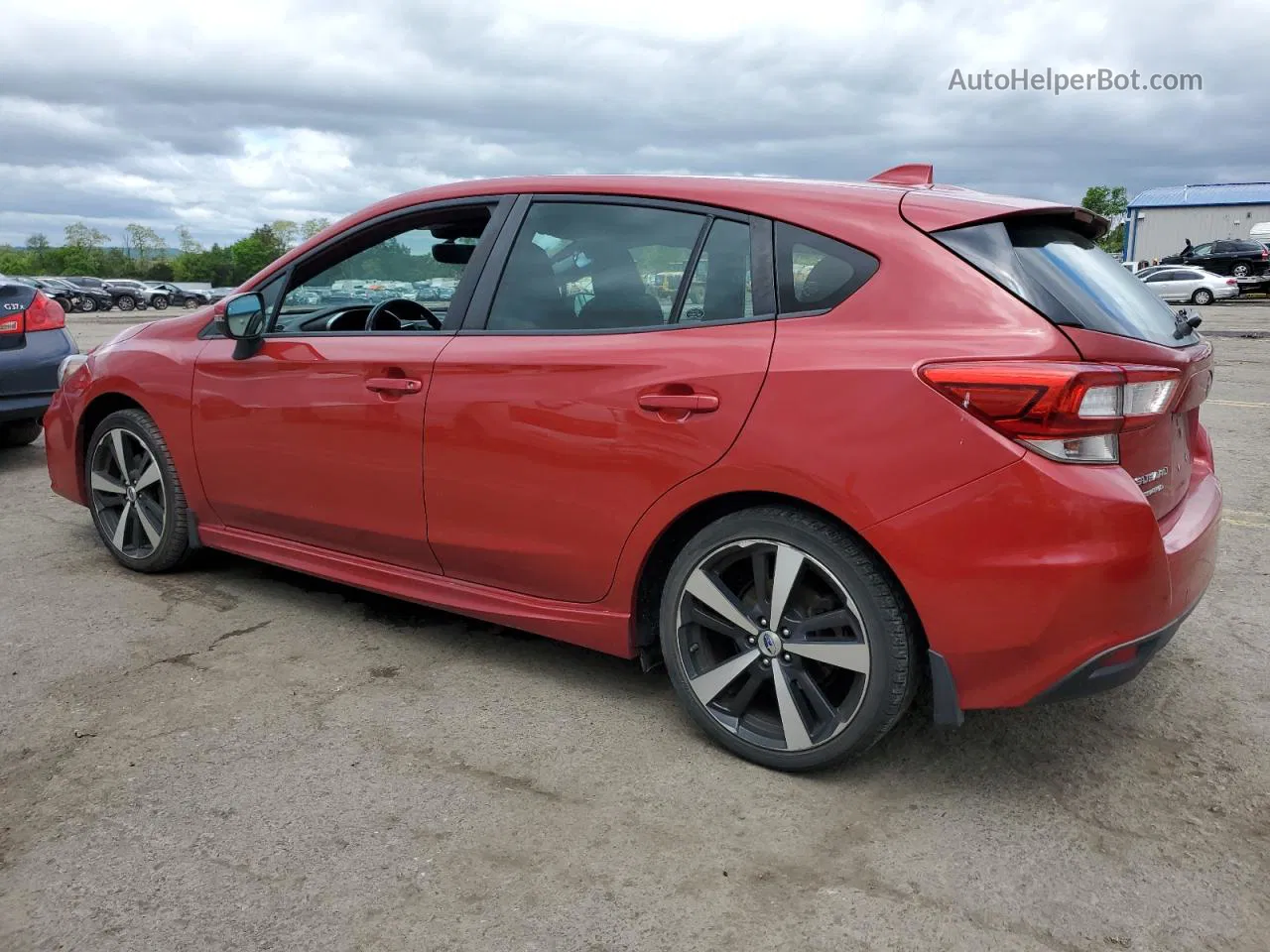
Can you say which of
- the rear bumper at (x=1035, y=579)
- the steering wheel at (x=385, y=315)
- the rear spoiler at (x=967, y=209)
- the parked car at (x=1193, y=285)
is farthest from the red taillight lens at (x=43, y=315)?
the parked car at (x=1193, y=285)

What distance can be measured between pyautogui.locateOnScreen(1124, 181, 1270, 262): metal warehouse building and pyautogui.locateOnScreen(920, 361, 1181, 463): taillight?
74817 millimetres

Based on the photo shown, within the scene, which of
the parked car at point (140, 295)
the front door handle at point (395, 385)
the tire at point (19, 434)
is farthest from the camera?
the parked car at point (140, 295)

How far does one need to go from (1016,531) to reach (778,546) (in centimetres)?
59

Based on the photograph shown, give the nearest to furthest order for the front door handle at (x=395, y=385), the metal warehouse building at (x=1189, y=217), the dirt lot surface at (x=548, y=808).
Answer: the dirt lot surface at (x=548, y=808) < the front door handle at (x=395, y=385) < the metal warehouse building at (x=1189, y=217)

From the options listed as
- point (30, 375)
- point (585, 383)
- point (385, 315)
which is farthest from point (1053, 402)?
point (30, 375)

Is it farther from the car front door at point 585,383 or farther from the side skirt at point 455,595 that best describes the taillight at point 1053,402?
the side skirt at point 455,595

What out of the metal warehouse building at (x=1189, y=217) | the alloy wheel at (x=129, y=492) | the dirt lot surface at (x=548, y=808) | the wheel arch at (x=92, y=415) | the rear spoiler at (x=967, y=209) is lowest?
the dirt lot surface at (x=548, y=808)

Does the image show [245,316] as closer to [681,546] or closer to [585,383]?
[585,383]

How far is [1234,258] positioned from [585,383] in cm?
3868

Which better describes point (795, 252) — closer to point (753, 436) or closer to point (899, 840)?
point (753, 436)

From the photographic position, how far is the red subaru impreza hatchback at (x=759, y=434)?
8.13ft

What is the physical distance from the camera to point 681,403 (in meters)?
2.87

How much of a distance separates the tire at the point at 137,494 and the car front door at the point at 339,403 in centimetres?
27

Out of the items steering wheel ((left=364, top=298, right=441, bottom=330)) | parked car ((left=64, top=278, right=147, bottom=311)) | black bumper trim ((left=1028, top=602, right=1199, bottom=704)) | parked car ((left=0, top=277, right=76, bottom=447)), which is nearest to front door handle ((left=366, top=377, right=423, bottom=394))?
steering wheel ((left=364, top=298, right=441, bottom=330))
